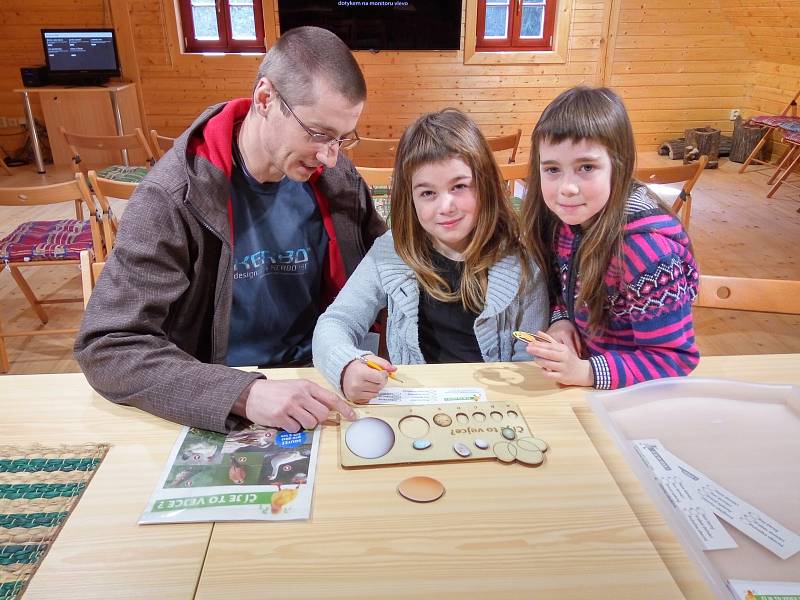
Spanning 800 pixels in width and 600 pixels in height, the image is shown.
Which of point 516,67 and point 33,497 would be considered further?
point 516,67

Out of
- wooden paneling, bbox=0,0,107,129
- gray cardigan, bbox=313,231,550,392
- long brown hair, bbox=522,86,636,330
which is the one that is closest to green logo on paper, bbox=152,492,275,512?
gray cardigan, bbox=313,231,550,392

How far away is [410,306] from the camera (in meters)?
1.37

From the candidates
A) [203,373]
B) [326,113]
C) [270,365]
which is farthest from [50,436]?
[326,113]

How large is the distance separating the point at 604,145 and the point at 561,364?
0.43 metres

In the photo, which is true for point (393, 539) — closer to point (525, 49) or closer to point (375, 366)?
point (375, 366)

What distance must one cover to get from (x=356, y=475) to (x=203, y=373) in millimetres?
330

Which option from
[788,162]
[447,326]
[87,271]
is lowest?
[788,162]

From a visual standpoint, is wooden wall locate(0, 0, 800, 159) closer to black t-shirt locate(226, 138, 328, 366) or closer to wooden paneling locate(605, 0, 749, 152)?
wooden paneling locate(605, 0, 749, 152)

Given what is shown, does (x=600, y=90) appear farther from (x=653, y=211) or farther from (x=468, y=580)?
(x=468, y=580)

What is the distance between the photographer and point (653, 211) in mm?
1195

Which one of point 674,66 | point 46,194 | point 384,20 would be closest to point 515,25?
point 384,20

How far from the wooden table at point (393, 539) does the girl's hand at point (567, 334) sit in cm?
34

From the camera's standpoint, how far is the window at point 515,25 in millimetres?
5957

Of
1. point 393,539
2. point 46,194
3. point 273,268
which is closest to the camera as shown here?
point 393,539
